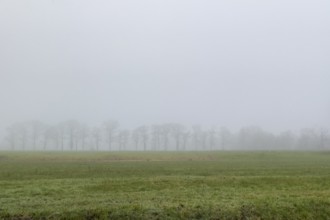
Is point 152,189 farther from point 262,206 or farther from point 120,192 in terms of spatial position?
point 262,206

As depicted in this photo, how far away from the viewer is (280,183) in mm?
24984

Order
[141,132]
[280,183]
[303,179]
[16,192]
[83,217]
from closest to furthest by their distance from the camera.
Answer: [83,217]
[16,192]
[280,183]
[303,179]
[141,132]

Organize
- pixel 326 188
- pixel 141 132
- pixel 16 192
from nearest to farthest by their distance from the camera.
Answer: pixel 16 192, pixel 326 188, pixel 141 132

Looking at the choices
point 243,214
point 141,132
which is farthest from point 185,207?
point 141,132

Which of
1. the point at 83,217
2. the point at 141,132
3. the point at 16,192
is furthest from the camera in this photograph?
the point at 141,132

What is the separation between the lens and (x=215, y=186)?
2319cm

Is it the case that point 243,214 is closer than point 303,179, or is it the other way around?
point 243,214

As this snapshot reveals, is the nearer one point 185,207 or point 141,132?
point 185,207

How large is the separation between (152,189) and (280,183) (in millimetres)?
9246

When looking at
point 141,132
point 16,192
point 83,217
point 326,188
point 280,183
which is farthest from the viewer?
point 141,132

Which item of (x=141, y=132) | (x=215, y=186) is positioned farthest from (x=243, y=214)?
(x=141, y=132)

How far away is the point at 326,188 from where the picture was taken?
22984 millimetres

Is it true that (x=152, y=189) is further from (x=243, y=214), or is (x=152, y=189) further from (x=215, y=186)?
(x=243, y=214)

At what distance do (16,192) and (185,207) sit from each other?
1016 cm
